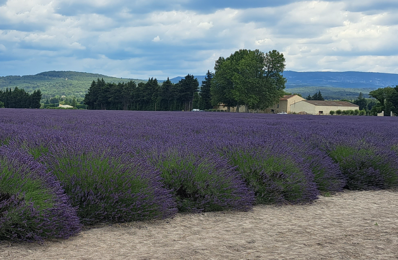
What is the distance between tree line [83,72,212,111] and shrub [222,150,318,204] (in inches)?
3030

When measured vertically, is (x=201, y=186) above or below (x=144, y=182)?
below

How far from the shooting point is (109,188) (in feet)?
12.5

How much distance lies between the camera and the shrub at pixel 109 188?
12.4 feet

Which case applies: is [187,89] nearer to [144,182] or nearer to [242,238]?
[144,182]

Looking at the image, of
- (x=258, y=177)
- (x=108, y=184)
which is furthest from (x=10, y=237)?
(x=258, y=177)

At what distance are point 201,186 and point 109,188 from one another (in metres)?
1.11

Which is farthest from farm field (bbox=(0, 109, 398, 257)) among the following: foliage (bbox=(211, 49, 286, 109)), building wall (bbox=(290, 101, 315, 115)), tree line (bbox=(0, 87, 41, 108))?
tree line (bbox=(0, 87, 41, 108))

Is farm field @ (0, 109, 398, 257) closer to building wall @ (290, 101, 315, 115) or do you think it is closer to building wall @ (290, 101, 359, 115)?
building wall @ (290, 101, 359, 115)

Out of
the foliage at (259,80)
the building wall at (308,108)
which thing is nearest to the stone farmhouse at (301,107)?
the building wall at (308,108)

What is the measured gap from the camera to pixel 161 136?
7348 millimetres

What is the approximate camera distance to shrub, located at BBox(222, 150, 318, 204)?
198 inches

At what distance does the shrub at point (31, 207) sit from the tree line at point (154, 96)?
78.9m

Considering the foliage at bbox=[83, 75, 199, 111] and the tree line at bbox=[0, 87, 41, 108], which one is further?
the tree line at bbox=[0, 87, 41, 108]

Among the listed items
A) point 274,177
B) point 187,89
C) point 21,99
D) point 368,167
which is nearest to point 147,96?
point 187,89
